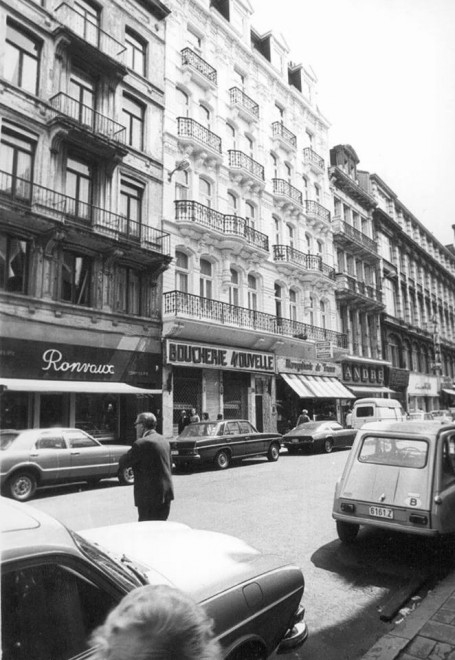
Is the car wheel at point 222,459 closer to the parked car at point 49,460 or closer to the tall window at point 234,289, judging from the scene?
the parked car at point 49,460

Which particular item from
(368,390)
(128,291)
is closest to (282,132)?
(128,291)

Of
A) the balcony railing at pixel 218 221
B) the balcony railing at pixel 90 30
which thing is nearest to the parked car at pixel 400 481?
the balcony railing at pixel 218 221

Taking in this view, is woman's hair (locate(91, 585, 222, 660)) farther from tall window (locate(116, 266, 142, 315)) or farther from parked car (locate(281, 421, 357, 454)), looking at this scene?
parked car (locate(281, 421, 357, 454))

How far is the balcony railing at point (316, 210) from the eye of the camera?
94.5 ft

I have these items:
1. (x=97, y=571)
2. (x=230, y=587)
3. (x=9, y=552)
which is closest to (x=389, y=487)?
(x=230, y=587)

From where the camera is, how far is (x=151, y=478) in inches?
203

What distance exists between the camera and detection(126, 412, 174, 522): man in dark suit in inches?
202

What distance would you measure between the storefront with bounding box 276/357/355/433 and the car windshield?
17262 mm

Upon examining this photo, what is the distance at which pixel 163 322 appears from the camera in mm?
18031

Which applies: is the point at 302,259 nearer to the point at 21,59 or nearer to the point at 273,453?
the point at 273,453

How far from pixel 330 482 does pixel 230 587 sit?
846 centimetres

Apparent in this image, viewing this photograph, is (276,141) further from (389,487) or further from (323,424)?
(389,487)

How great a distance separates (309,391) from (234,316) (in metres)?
6.79

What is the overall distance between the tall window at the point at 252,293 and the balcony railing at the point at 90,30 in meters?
11.4
